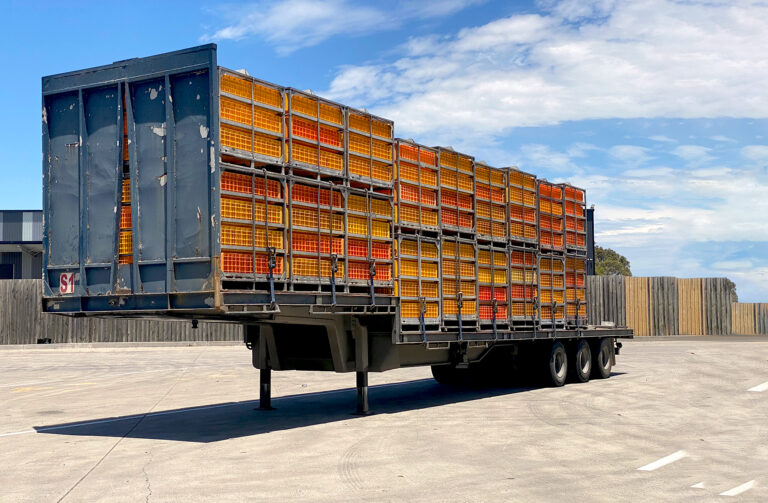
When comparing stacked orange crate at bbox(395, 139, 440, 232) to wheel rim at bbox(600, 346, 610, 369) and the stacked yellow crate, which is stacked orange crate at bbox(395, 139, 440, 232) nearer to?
the stacked yellow crate

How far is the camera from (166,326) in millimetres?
40125

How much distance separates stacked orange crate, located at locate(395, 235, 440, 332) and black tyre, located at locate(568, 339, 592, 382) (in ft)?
18.6

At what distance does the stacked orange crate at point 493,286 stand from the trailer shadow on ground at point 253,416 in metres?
1.64

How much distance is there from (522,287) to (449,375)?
2.88 meters

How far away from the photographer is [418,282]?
14711 mm

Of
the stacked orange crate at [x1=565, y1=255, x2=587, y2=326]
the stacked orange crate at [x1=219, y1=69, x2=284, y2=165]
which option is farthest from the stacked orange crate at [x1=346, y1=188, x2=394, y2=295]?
the stacked orange crate at [x1=565, y1=255, x2=587, y2=326]

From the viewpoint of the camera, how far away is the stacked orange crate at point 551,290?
18.7m

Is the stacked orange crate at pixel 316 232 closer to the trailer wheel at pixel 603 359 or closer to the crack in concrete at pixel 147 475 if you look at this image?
the crack in concrete at pixel 147 475

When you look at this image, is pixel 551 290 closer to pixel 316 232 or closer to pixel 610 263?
pixel 316 232

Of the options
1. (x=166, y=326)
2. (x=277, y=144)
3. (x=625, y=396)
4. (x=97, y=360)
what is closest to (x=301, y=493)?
(x=277, y=144)

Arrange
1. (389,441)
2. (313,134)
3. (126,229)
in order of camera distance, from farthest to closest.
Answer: (313,134) → (126,229) → (389,441)

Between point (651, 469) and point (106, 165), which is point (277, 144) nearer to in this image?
point (106, 165)

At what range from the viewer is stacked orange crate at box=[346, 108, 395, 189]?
13.4 m

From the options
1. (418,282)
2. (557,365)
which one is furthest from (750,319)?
(418,282)
